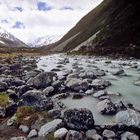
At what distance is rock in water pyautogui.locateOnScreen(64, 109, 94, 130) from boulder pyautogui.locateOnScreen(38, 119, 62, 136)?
60cm

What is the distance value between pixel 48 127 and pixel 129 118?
371 centimetres

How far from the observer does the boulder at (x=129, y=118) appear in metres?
13.8

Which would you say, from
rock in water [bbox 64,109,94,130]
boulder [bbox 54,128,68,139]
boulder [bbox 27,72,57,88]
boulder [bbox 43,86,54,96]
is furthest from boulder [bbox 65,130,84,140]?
boulder [bbox 27,72,57,88]

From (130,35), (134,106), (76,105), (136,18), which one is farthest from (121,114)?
(136,18)

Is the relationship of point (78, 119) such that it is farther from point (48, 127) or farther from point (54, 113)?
point (54, 113)

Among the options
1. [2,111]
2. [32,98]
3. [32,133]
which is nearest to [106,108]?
[32,133]

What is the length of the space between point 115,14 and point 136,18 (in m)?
17.9

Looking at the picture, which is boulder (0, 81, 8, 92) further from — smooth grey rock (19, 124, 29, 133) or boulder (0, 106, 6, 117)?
smooth grey rock (19, 124, 29, 133)

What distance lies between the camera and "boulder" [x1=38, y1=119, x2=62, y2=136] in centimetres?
1403

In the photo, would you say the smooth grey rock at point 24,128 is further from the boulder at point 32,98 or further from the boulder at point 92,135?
the boulder at point 92,135

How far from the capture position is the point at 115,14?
89.4 m

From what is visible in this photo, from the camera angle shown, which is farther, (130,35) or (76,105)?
(130,35)

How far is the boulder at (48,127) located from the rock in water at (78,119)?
60cm

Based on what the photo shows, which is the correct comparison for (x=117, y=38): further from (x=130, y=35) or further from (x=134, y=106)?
(x=134, y=106)
